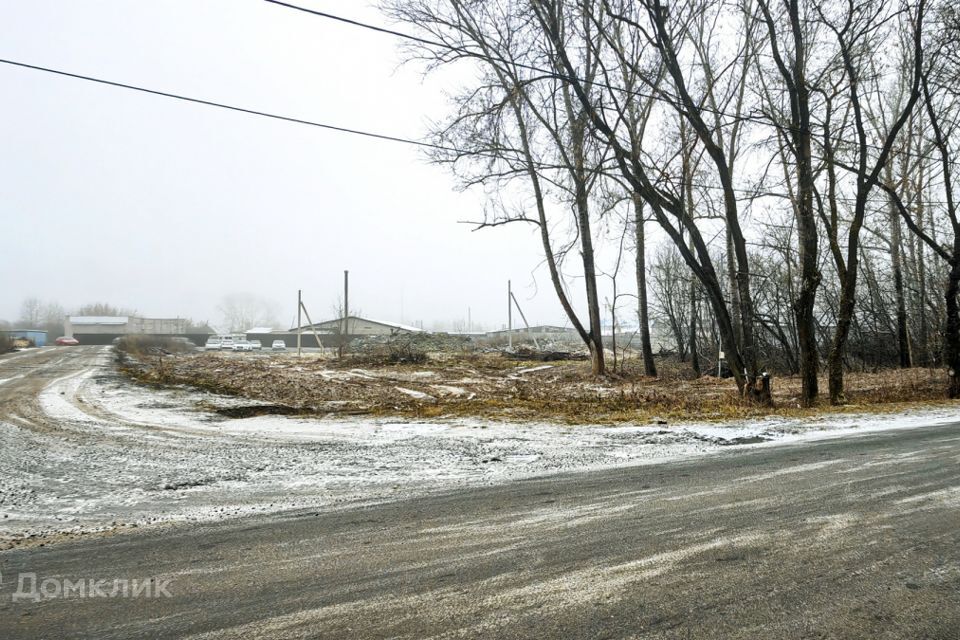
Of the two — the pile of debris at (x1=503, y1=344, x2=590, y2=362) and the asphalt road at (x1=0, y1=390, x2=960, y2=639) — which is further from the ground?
the pile of debris at (x1=503, y1=344, x2=590, y2=362)

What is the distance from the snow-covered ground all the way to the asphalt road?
676 millimetres

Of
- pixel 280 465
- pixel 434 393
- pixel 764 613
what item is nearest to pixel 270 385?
pixel 434 393

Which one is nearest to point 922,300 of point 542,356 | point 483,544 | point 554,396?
point 554,396

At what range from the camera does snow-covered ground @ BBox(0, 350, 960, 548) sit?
472cm

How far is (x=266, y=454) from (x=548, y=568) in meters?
4.63

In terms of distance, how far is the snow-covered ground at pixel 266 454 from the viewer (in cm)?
472

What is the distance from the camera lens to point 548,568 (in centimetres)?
311

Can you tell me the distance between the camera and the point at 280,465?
244 inches

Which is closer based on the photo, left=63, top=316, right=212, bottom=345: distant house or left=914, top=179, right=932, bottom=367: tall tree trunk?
left=914, top=179, right=932, bottom=367: tall tree trunk

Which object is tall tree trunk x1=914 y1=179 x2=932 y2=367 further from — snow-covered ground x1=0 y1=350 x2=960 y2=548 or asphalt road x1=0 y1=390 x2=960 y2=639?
asphalt road x1=0 y1=390 x2=960 y2=639

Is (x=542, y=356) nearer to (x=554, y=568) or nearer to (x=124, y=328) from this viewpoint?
(x=554, y=568)

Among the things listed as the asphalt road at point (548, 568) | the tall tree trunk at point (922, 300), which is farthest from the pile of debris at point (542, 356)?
the asphalt road at point (548, 568)

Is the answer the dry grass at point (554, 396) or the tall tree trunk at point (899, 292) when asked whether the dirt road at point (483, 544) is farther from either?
the tall tree trunk at point (899, 292)

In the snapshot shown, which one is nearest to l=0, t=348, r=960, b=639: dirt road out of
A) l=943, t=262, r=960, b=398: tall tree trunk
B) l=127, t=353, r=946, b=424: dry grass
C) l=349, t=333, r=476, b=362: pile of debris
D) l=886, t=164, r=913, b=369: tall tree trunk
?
l=127, t=353, r=946, b=424: dry grass
